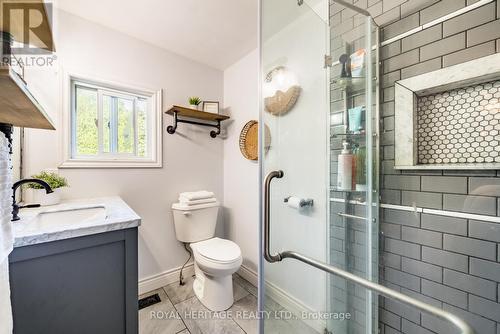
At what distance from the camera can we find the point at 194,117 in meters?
2.09

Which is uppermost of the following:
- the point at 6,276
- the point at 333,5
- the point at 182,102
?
the point at 333,5

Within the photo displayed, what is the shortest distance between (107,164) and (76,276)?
3.30ft

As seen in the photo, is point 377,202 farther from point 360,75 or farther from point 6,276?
point 6,276

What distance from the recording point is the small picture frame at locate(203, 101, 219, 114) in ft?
7.01

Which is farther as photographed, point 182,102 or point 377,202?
Answer: point 182,102

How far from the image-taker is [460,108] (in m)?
0.90

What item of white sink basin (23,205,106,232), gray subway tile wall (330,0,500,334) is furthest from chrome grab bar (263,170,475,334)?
white sink basin (23,205,106,232)

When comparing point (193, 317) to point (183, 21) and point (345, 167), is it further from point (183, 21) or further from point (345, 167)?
point (183, 21)

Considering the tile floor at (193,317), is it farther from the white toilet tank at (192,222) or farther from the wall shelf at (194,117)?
the wall shelf at (194,117)

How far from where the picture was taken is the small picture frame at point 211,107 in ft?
7.01

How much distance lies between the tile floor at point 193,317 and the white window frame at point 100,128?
115 cm

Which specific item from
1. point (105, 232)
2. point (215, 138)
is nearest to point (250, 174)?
point (215, 138)

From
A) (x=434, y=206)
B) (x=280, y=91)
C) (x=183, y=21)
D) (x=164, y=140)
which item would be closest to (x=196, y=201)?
(x=164, y=140)

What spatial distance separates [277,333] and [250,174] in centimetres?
125
